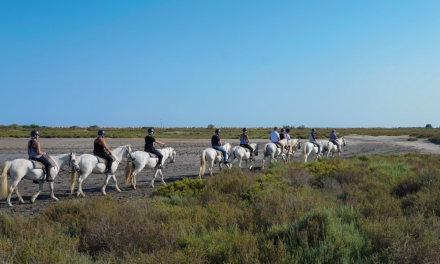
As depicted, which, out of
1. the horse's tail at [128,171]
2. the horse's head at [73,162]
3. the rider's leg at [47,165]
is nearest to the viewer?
the rider's leg at [47,165]

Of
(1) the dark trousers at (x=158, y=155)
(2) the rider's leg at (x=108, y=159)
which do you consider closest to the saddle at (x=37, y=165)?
(2) the rider's leg at (x=108, y=159)

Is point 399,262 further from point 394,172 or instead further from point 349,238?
point 394,172

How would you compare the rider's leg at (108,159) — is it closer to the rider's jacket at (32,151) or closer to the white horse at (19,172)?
the white horse at (19,172)

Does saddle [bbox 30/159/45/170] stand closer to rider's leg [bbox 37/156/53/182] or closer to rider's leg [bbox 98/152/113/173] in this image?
rider's leg [bbox 37/156/53/182]

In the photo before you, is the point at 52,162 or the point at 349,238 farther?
the point at 52,162

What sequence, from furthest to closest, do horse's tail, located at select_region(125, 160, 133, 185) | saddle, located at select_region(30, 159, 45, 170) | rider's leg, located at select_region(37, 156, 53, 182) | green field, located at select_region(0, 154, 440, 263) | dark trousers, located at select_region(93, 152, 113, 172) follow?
horse's tail, located at select_region(125, 160, 133, 185) → dark trousers, located at select_region(93, 152, 113, 172) → rider's leg, located at select_region(37, 156, 53, 182) → saddle, located at select_region(30, 159, 45, 170) → green field, located at select_region(0, 154, 440, 263)

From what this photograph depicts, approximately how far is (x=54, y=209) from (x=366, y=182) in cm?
945

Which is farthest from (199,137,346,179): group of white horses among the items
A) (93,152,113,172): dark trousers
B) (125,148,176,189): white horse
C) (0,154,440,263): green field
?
(0,154,440,263): green field

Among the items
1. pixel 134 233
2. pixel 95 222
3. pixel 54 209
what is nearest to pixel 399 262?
pixel 134 233

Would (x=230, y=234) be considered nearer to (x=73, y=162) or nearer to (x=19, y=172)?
(x=73, y=162)

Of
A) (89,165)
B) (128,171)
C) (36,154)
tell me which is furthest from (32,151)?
(128,171)

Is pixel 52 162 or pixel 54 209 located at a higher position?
pixel 52 162

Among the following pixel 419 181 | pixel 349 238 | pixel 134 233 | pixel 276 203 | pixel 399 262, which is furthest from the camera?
pixel 419 181

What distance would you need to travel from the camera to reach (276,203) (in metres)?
6.73
